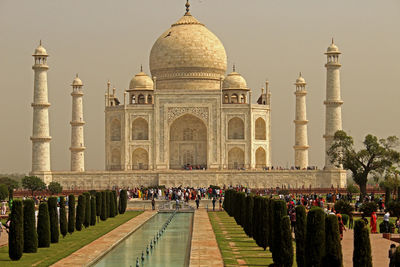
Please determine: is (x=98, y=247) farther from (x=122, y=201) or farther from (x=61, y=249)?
(x=122, y=201)

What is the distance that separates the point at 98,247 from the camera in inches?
610

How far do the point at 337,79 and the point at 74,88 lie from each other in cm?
1380

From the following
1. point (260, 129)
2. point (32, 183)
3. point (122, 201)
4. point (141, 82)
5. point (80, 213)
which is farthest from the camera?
point (141, 82)

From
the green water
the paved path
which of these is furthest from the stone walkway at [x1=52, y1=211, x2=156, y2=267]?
the paved path

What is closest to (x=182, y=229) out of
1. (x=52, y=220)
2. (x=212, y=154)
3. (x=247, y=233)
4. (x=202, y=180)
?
(x=247, y=233)

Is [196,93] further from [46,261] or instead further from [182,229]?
[46,261]

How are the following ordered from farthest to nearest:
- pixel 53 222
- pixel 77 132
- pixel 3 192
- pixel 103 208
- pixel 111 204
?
pixel 77 132 → pixel 3 192 → pixel 111 204 → pixel 103 208 → pixel 53 222

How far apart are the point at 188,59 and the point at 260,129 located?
5.41 metres

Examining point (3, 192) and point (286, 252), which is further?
point (3, 192)

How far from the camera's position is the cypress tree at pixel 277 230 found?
1269 cm

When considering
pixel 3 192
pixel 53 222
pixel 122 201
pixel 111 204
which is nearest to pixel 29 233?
pixel 53 222

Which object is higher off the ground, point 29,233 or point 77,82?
point 77,82

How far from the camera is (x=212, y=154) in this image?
40812 mm

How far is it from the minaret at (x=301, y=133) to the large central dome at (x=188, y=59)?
4478 mm
